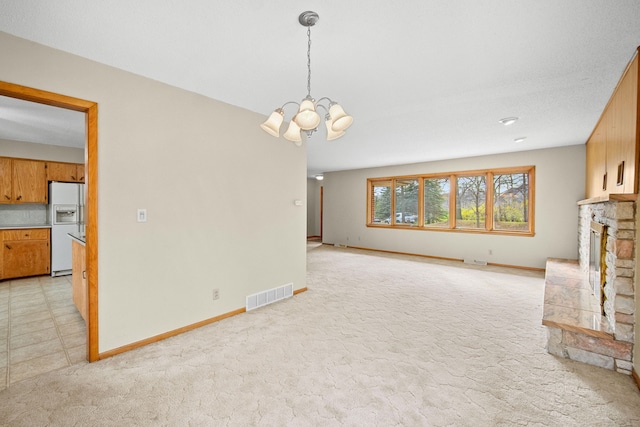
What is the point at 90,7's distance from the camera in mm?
1573

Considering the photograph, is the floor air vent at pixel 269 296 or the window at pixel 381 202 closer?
the floor air vent at pixel 269 296

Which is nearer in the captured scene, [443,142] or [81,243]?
[81,243]

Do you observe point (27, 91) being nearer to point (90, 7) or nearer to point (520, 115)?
point (90, 7)

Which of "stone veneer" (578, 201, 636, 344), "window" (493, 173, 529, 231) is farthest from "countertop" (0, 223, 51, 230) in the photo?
"window" (493, 173, 529, 231)

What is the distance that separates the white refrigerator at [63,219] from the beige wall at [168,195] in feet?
10.9

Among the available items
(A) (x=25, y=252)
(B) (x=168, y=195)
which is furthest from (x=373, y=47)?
(A) (x=25, y=252)

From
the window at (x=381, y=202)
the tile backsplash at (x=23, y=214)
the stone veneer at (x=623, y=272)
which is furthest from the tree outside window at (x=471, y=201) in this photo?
the tile backsplash at (x=23, y=214)

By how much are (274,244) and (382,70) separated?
232cm

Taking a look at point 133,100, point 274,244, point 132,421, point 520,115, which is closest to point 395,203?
point 520,115

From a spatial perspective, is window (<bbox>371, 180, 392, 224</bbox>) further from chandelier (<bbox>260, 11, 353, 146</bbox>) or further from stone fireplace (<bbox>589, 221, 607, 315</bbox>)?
chandelier (<bbox>260, 11, 353, 146</bbox>)

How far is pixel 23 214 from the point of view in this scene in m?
5.00

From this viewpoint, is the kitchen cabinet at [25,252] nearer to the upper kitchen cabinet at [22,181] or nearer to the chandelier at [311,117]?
the upper kitchen cabinet at [22,181]

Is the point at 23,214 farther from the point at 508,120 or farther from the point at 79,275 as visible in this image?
the point at 508,120

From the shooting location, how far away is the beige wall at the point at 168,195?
7.31 ft
